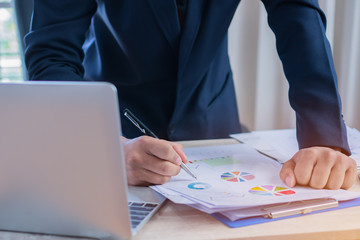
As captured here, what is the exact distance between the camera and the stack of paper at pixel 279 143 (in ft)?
3.04

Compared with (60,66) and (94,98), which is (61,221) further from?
(60,66)

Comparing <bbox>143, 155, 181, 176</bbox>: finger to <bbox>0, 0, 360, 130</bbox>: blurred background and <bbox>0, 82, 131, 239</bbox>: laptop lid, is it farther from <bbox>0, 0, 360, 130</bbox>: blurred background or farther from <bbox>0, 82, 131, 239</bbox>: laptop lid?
<bbox>0, 0, 360, 130</bbox>: blurred background

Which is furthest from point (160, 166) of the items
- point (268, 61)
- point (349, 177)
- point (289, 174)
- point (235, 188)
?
point (268, 61)

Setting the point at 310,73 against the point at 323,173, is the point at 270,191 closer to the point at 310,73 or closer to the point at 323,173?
the point at 323,173

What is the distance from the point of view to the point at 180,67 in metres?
1.12

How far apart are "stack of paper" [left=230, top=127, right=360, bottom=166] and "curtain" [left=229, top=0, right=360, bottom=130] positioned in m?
0.83

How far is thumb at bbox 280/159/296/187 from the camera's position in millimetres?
698

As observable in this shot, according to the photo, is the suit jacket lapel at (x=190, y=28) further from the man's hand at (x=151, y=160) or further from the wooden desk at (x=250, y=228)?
the wooden desk at (x=250, y=228)

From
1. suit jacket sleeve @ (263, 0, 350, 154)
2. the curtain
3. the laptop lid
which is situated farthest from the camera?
the curtain

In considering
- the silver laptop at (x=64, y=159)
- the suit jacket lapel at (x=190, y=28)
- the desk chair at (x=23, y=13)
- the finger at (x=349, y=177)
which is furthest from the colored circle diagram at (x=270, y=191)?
the desk chair at (x=23, y=13)

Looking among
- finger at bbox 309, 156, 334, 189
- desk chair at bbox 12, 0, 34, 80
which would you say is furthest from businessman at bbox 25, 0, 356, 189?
desk chair at bbox 12, 0, 34, 80

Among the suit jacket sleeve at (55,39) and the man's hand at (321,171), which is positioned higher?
the suit jacket sleeve at (55,39)

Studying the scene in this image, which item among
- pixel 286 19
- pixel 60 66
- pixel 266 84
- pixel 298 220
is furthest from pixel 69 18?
pixel 266 84

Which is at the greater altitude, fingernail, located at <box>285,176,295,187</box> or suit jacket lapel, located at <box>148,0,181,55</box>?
suit jacket lapel, located at <box>148,0,181,55</box>
